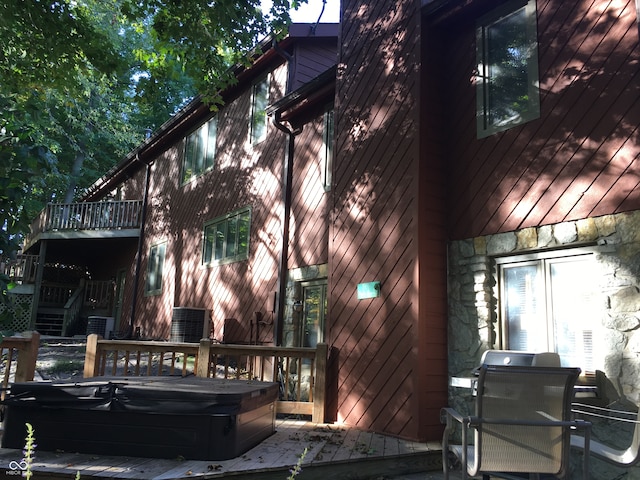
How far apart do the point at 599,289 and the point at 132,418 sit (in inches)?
149

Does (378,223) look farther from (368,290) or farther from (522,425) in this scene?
(522,425)

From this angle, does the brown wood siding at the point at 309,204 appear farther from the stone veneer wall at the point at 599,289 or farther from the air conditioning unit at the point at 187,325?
the air conditioning unit at the point at 187,325

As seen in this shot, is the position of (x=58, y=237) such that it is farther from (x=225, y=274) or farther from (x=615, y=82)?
(x=615, y=82)

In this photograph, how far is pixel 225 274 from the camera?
32.6 ft

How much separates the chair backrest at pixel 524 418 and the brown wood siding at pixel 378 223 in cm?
227

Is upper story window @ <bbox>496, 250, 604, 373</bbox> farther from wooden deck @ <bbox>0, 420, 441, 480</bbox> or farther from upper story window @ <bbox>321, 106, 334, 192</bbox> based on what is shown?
upper story window @ <bbox>321, 106, 334, 192</bbox>

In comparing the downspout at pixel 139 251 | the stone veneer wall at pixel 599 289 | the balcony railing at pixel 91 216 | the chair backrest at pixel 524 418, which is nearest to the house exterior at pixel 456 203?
the stone veneer wall at pixel 599 289

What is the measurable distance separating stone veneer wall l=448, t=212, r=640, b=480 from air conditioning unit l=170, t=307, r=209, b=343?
19.0ft

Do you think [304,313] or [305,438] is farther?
[304,313]

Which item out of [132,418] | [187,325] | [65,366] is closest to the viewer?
[132,418]

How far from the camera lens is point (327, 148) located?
7684 millimetres

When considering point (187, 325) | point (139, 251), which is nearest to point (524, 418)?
point (187, 325)

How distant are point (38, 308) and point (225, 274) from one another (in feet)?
29.5

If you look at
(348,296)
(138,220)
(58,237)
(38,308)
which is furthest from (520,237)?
(38,308)
